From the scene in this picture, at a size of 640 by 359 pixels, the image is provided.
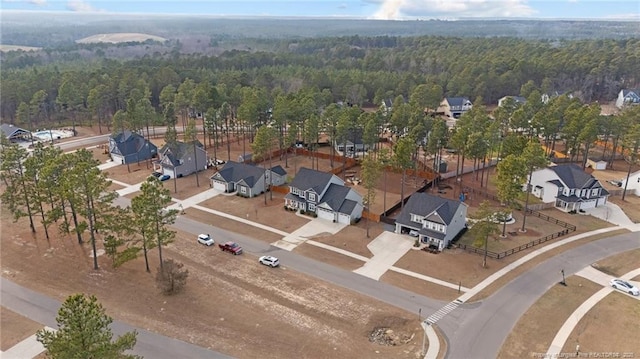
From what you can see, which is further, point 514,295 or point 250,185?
point 250,185

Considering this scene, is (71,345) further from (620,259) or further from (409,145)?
(620,259)

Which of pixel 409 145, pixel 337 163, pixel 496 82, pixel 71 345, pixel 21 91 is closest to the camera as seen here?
pixel 71 345

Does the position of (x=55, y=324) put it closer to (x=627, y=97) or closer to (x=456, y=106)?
(x=456, y=106)

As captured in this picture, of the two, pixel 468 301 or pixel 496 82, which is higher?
pixel 496 82

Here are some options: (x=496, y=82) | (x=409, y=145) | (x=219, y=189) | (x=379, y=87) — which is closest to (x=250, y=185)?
(x=219, y=189)

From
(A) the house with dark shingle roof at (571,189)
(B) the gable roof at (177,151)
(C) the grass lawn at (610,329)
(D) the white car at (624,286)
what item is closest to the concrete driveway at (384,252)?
(C) the grass lawn at (610,329)

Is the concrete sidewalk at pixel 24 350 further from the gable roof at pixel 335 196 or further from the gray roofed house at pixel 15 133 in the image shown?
the gray roofed house at pixel 15 133
